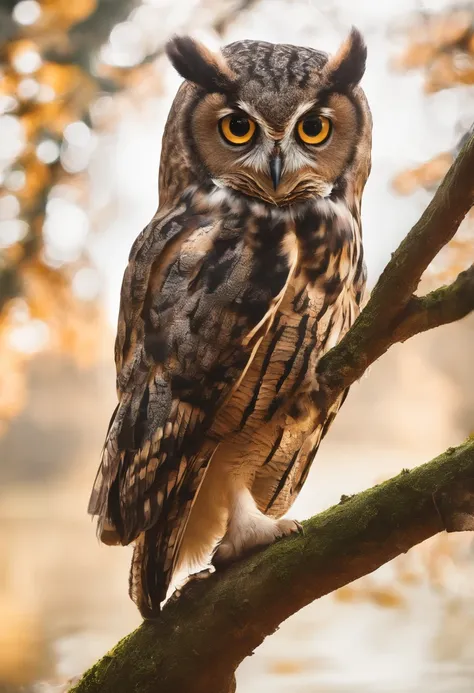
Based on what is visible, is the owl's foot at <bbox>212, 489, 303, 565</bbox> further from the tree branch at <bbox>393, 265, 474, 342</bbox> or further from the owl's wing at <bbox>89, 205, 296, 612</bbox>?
the tree branch at <bbox>393, 265, 474, 342</bbox>

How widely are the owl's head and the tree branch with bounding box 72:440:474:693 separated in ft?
1.54

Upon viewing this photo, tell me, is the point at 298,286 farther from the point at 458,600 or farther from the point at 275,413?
the point at 458,600

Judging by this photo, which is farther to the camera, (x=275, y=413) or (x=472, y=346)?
(x=472, y=346)

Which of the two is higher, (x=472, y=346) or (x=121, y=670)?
(x=472, y=346)

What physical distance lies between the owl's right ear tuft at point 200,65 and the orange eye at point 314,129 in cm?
12

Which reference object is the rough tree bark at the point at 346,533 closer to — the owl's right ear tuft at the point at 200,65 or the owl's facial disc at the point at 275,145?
the owl's facial disc at the point at 275,145

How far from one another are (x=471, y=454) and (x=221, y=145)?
1.92 ft

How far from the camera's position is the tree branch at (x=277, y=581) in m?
0.90

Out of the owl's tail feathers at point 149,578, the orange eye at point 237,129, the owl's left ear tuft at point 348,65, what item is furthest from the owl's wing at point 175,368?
the owl's left ear tuft at point 348,65

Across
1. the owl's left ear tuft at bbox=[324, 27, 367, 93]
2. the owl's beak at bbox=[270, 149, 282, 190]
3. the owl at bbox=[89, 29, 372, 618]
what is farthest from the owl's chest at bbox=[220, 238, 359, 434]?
the owl's left ear tuft at bbox=[324, 27, 367, 93]

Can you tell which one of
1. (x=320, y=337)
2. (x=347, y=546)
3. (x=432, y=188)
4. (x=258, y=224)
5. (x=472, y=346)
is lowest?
(x=347, y=546)

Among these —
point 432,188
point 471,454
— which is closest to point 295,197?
point 471,454

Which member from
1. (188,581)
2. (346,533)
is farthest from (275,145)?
(188,581)

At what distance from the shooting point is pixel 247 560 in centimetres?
108
